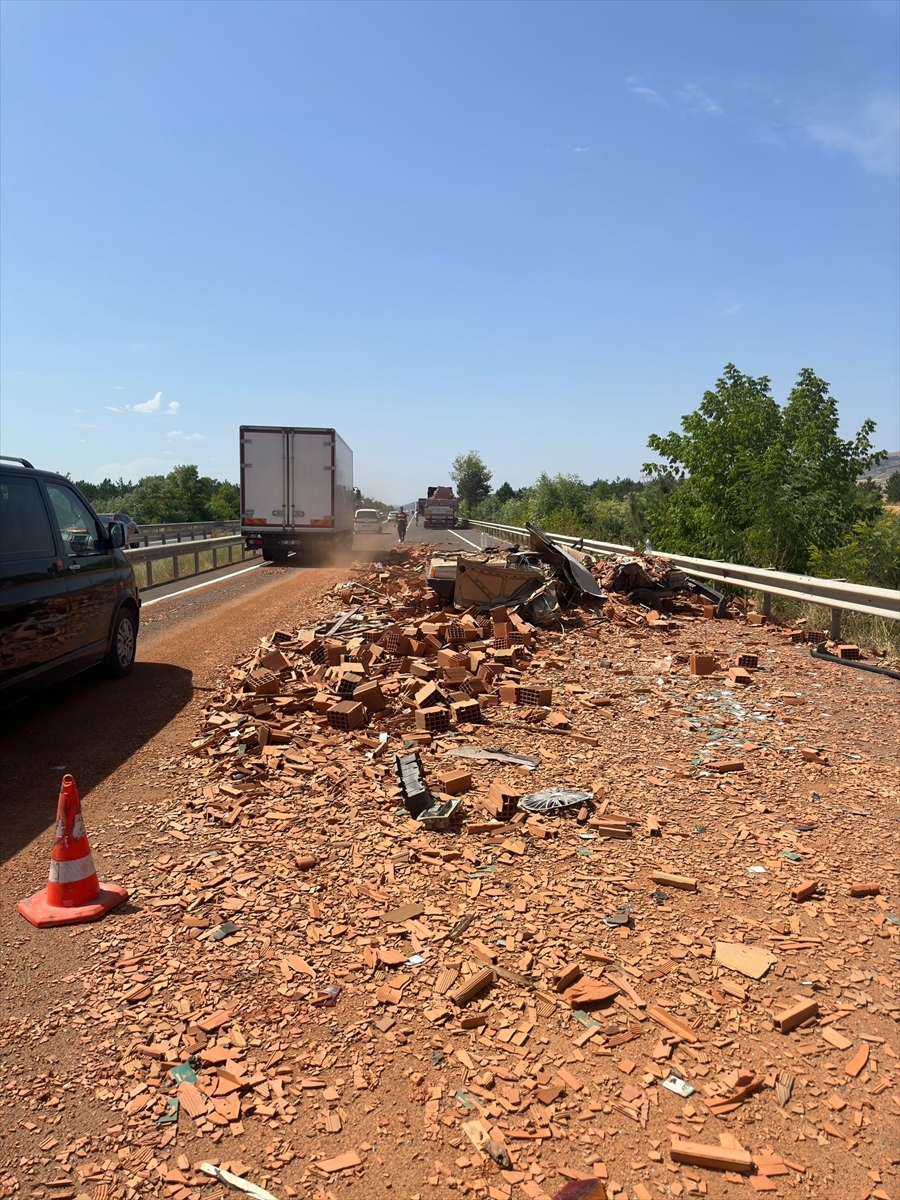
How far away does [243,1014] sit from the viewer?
3131 millimetres

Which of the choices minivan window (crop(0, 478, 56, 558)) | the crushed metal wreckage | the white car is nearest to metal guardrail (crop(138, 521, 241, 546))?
the white car

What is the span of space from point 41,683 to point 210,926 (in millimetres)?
3599

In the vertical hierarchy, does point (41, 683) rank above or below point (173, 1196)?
above

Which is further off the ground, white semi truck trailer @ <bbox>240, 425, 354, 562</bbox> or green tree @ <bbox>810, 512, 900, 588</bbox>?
white semi truck trailer @ <bbox>240, 425, 354, 562</bbox>

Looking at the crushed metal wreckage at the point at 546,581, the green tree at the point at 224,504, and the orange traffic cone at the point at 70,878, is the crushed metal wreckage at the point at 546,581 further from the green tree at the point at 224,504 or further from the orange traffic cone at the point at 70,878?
the green tree at the point at 224,504

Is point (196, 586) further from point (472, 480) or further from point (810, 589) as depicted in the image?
point (472, 480)

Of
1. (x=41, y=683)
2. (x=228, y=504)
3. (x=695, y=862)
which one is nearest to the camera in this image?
(x=695, y=862)

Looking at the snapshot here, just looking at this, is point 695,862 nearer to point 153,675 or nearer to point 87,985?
point 87,985

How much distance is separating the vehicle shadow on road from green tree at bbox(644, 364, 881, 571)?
14874 millimetres

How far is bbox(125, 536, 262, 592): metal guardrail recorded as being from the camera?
18.1 metres

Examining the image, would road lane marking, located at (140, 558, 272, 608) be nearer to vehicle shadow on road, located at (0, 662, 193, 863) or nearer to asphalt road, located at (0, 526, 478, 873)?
asphalt road, located at (0, 526, 478, 873)

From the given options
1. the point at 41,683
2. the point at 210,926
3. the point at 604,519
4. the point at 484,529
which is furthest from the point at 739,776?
the point at 484,529

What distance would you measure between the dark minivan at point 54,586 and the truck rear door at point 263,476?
1695 centimetres

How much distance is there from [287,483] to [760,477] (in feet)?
47.0
